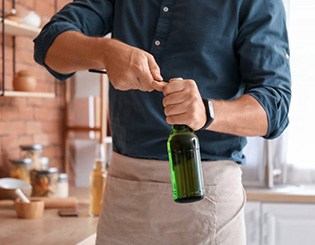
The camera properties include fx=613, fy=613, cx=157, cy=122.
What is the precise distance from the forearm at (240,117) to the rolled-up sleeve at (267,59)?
0.6 inches

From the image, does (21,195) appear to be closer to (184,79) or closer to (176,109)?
(184,79)

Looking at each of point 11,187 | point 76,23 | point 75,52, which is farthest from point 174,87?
point 11,187

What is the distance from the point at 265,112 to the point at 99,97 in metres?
1.89

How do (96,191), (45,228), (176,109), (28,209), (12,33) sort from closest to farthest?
(176,109) → (45,228) → (28,209) → (96,191) → (12,33)

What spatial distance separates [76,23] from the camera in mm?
1316

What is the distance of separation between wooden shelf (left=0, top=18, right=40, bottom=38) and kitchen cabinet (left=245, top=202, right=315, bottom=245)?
112 centimetres

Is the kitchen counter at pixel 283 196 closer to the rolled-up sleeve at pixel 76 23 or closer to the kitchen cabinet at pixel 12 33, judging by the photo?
the kitchen cabinet at pixel 12 33

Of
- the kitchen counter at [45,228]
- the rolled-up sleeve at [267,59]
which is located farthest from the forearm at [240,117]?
the kitchen counter at [45,228]

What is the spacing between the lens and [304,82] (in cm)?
279

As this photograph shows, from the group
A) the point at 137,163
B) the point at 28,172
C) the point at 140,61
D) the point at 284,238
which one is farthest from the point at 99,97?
the point at 140,61

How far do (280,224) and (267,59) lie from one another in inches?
52.8

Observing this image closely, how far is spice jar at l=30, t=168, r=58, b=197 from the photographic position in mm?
2396

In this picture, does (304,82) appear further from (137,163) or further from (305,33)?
(137,163)

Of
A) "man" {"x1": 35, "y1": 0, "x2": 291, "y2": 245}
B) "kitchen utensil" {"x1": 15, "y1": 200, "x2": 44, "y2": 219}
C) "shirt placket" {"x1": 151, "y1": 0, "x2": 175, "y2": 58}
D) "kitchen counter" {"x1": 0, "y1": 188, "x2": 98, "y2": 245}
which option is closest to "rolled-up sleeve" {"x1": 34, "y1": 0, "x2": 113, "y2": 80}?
"man" {"x1": 35, "y1": 0, "x2": 291, "y2": 245}
